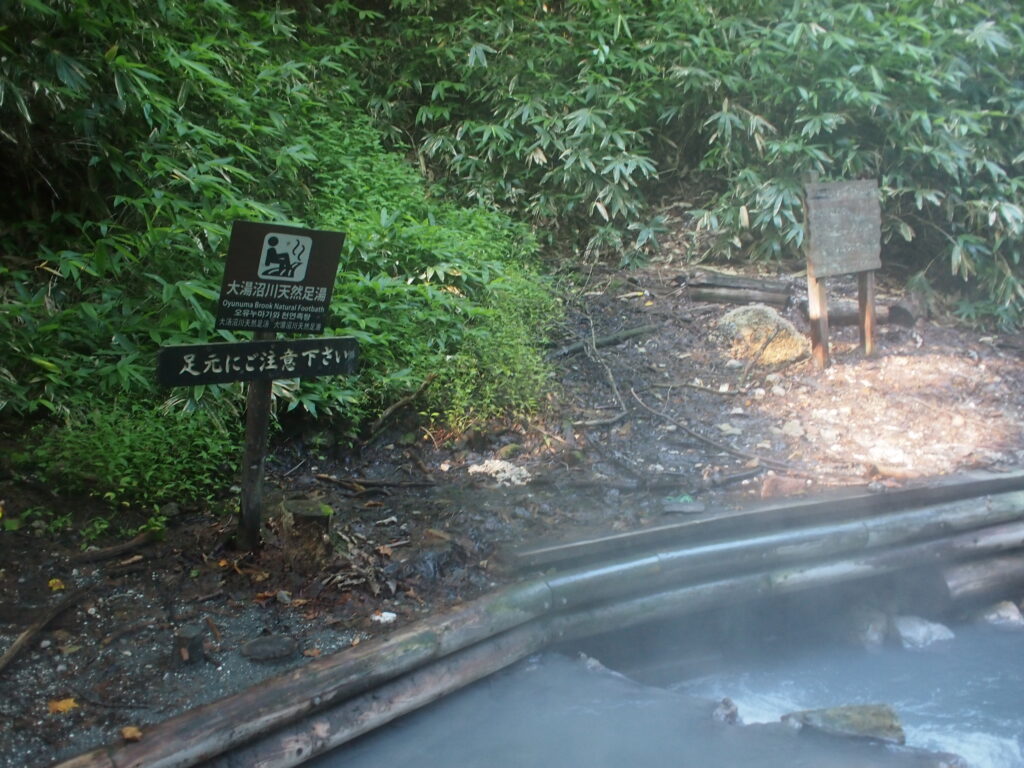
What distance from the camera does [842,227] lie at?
19.6ft

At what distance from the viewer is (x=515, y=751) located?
3.00 meters

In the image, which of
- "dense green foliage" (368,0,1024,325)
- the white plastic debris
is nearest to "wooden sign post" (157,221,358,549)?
the white plastic debris

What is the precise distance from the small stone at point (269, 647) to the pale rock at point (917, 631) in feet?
9.76

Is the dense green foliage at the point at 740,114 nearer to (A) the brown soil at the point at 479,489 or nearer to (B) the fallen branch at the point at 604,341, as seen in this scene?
(A) the brown soil at the point at 479,489

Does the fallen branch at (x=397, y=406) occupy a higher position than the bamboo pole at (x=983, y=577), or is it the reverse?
the fallen branch at (x=397, y=406)

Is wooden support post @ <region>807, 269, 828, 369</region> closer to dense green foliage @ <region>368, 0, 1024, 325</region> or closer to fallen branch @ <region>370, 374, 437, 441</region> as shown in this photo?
dense green foliage @ <region>368, 0, 1024, 325</region>

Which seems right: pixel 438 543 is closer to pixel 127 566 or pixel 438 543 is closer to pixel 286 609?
pixel 286 609

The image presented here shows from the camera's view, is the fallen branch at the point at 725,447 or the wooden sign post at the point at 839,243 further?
the wooden sign post at the point at 839,243

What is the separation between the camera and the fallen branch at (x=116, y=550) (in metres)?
3.45

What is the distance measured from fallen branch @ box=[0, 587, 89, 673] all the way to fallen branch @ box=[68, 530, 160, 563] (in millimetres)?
193

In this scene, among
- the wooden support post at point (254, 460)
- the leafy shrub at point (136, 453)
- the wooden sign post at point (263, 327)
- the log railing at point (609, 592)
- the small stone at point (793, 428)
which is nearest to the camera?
the log railing at point (609, 592)

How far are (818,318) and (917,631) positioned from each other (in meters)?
2.32

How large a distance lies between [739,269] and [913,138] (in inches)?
68.6

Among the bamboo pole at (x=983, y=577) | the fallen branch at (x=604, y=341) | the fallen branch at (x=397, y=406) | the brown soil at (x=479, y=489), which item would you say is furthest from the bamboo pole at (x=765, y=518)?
the fallen branch at (x=604, y=341)
